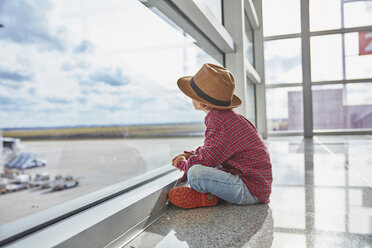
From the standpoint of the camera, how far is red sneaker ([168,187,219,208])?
1.41 meters

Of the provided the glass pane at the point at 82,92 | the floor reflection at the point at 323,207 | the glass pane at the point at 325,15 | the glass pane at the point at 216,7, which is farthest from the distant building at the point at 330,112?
the glass pane at the point at 82,92

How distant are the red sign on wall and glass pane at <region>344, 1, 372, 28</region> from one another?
213mm

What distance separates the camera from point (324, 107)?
6531mm

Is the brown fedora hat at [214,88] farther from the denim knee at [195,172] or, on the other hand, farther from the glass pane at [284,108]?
the glass pane at [284,108]

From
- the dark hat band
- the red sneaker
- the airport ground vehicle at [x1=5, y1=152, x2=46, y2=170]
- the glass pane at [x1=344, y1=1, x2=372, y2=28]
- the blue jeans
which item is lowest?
the red sneaker

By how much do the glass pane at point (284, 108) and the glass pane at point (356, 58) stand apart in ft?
3.52

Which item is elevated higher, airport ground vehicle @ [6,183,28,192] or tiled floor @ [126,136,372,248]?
airport ground vehicle @ [6,183,28,192]

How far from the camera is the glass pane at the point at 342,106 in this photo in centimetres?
632

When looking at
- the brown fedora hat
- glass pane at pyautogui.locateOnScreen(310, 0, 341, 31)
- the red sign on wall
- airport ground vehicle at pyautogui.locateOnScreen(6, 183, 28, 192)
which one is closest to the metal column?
glass pane at pyautogui.locateOnScreen(310, 0, 341, 31)

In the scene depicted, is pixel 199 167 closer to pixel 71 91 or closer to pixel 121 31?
pixel 71 91

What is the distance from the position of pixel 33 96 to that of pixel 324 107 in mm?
6550

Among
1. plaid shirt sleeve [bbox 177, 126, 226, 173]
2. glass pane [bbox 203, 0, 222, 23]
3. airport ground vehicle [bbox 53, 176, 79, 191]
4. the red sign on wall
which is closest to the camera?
airport ground vehicle [bbox 53, 176, 79, 191]

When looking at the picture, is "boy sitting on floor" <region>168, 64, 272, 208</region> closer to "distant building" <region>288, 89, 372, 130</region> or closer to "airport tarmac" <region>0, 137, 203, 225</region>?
"airport tarmac" <region>0, 137, 203, 225</region>

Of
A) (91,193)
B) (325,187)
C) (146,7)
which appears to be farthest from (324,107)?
(91,193)
